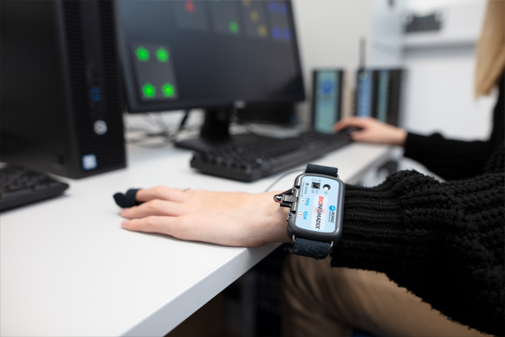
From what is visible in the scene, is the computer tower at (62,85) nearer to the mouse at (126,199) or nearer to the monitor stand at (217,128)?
the mouse at (126,199)

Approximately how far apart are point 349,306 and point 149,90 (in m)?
0.60

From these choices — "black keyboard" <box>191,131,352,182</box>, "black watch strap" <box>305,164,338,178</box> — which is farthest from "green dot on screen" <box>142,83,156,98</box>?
"black watch strap" <box>305,164,338,178</box>

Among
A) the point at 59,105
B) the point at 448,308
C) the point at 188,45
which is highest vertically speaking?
the point at 188,45

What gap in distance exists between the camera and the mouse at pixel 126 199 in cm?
45

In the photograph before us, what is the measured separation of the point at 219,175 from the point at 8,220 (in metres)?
0.32

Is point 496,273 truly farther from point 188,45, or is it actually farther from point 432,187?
point 188,45

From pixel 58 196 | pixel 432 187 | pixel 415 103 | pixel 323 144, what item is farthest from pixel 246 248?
pixel 415 103

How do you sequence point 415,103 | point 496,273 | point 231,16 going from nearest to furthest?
point 496,273
point 231,16
point 415,103

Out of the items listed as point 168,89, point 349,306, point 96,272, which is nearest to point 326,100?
point 168,89

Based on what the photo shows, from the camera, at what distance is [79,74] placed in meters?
0.56

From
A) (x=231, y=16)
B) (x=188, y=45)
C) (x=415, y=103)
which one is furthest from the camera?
(x=415, y=103)

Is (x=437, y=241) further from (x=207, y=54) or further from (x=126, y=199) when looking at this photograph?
(x=207, y=54)

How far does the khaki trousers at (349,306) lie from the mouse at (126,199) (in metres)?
0.37

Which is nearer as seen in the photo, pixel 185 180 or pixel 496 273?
pixel 496 273
